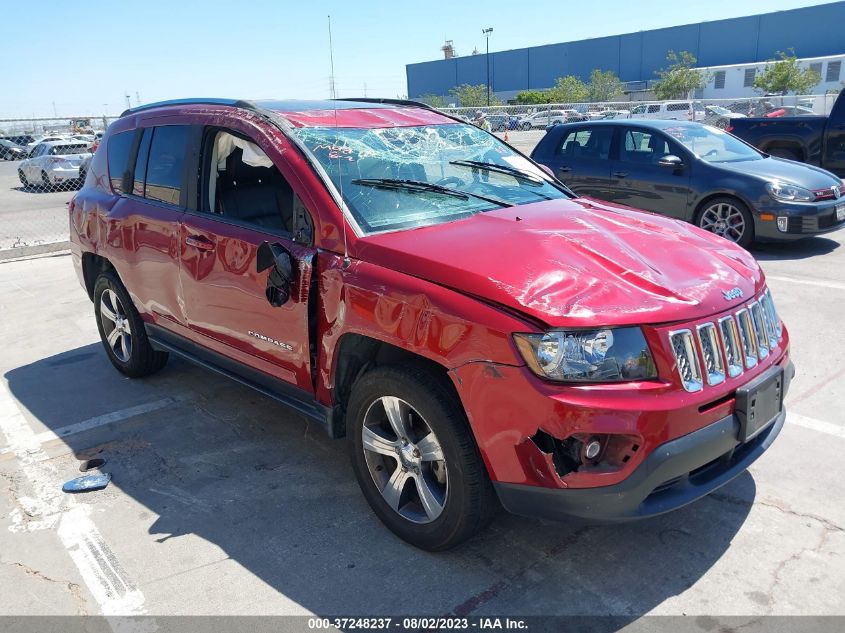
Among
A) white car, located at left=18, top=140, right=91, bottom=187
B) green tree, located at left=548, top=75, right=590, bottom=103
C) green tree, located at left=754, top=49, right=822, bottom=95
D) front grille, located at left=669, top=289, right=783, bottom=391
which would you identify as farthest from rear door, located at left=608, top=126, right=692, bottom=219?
green tree, located at left=548, top=75, right=590, bottom=103

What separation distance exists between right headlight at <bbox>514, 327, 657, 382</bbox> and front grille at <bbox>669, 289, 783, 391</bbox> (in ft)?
0.47

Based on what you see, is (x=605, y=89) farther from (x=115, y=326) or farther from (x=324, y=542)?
(x=324, y=542)

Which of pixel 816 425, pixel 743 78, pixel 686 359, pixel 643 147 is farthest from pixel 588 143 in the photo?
pixel 743 78

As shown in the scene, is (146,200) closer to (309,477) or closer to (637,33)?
(309,477)

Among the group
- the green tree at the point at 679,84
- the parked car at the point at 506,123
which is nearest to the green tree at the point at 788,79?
the green tree at the point at 679,84

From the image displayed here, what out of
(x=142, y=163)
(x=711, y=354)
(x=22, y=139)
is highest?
(x=142, y=163)

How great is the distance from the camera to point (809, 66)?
2265 inches

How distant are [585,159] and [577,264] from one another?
7213 mm

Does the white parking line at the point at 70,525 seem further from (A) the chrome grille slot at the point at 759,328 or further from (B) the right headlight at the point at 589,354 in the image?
(A) the chrome grille slot at the point at 759,328

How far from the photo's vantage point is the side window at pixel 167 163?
434 cm

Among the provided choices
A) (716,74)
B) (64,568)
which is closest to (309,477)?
(64,568)

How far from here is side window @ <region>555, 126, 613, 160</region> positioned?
950 cm

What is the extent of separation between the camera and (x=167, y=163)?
4.50m

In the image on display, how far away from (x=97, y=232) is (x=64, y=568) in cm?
280
